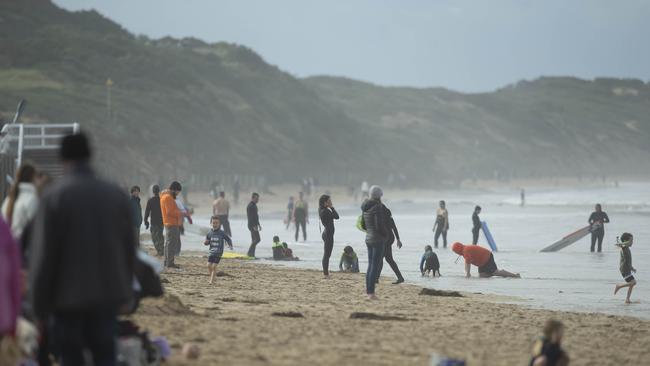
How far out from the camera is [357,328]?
39.1ft

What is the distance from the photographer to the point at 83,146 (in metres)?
6.08

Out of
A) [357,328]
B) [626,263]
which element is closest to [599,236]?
[626,263]

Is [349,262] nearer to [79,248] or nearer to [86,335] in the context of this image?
[86,335]

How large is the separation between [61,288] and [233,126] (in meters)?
93.7

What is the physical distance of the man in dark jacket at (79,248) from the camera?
596 cm

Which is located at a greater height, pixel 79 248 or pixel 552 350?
pixel 79 248

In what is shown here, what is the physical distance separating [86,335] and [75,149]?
3.39 feet

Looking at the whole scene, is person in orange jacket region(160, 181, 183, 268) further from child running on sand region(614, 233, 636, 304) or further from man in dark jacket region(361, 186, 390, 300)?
child running on sand region(614, 233, 636, 304)

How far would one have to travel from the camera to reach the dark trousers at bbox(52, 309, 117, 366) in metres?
6.18

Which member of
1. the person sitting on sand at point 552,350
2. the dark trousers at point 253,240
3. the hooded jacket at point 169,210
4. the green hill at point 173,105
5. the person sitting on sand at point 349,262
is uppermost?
the green hill at point 173,105

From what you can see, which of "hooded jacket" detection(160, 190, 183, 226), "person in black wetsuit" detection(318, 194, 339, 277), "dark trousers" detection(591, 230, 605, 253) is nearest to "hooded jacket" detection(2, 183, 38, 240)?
"hooded jacket" detection(160, 190, 183, 226)

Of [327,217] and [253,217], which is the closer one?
[327,217]

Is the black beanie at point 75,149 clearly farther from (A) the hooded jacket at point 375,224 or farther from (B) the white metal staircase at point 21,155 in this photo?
(A) the hooded jacket at point 375,224

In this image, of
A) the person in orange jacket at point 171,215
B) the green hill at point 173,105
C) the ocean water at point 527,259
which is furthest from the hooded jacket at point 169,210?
the green hill at point 173,105
